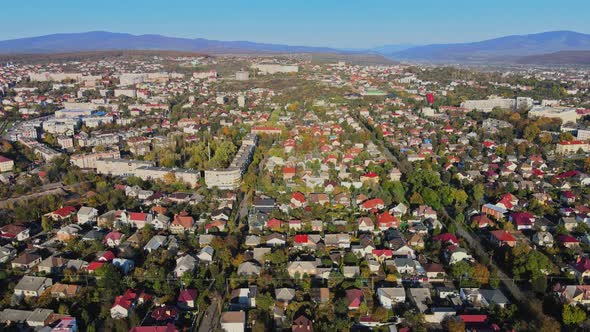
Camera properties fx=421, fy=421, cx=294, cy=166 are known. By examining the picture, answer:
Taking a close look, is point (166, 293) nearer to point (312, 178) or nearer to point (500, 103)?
point (312, 178)

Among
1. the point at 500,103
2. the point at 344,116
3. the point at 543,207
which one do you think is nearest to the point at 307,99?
the point at 344,116

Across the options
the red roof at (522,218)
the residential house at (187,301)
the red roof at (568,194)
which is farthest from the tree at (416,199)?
the residential house at (187,301)

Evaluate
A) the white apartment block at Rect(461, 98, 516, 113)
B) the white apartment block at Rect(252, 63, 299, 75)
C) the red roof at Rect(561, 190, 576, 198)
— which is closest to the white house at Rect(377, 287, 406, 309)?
the red roof at Rect(561, 190, 576, 198)

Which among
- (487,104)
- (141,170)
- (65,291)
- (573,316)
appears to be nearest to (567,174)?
(573,316)

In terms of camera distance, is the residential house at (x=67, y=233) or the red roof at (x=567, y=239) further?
the residential house at (x=67, y=233)

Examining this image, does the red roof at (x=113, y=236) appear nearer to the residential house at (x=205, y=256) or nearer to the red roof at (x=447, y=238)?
the residential house at (x=205, y=256)

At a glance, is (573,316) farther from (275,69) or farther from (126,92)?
(275,69)
